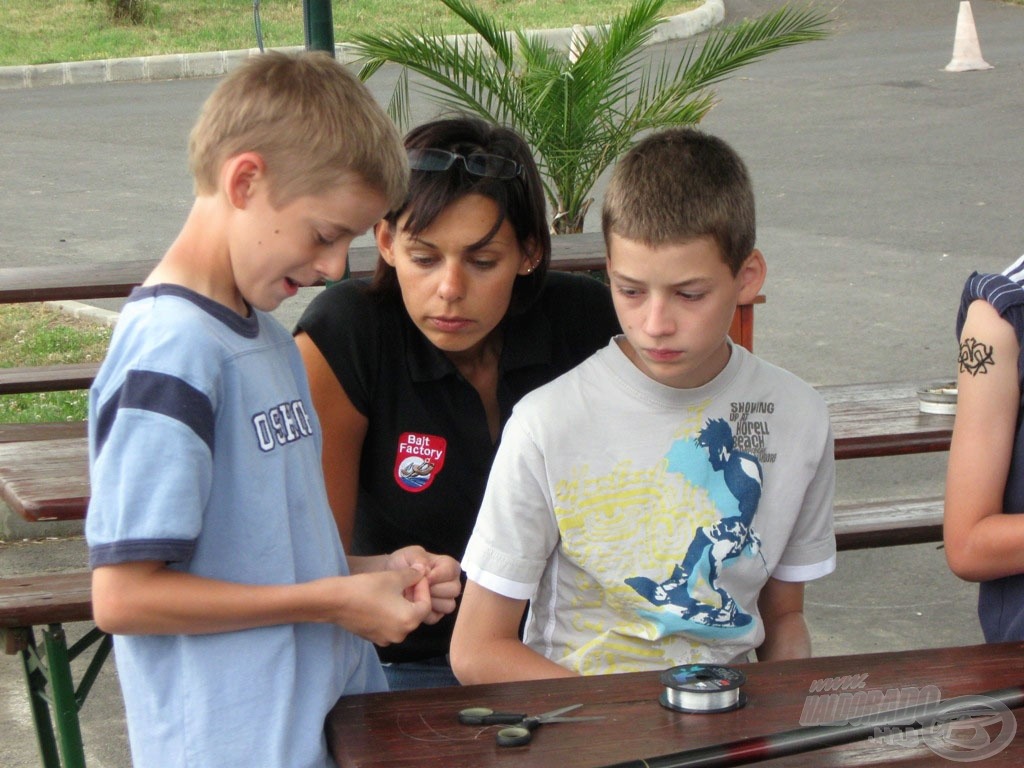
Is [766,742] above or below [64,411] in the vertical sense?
above

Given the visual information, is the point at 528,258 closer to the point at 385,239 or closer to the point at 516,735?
the point at 385,239

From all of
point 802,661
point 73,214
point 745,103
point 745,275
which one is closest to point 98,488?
point 802,661

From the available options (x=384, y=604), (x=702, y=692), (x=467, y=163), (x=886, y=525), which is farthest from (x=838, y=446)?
(x=384, y=604)

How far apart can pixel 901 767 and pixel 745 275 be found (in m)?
0.83

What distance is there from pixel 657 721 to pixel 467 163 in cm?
98

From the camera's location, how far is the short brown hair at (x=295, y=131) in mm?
1511

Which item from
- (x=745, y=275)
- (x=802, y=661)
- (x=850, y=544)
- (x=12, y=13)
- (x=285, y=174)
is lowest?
(x=12, y=13)

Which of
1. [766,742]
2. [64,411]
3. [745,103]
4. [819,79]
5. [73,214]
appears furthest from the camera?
[819,79]

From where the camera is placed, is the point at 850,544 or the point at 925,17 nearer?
the point at 850,544

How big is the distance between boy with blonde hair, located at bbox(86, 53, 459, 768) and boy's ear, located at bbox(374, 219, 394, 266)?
0.50 m

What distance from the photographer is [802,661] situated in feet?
5.32

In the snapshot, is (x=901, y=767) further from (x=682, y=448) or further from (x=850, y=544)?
(x=850, y=544)

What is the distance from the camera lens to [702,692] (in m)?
1.47

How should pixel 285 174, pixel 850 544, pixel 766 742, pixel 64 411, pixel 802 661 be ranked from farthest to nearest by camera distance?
pixel 64 411 < pixel 850 544 < pixel 802 661 < pixel 285 174 < pixel 766 742
